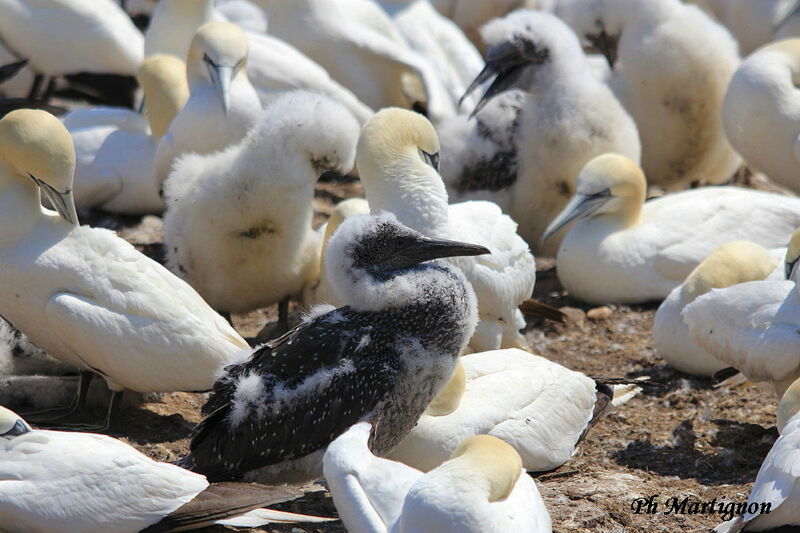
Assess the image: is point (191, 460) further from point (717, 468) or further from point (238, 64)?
point (238, 64)

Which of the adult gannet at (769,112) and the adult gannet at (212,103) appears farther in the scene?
the adult gannet at (769,112)

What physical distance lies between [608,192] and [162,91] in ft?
7.75

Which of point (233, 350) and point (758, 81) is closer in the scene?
point (233, 350)

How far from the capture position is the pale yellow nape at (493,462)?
343cm

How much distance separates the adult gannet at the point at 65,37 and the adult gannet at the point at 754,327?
4.55 meters

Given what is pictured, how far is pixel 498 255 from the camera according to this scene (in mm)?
5445

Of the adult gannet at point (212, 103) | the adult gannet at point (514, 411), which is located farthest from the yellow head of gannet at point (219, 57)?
the adult gannet at point (514, 411)

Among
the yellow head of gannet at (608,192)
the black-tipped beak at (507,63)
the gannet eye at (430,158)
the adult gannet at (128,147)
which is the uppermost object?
the gannet eye at (430,158)

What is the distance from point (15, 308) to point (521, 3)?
714cm

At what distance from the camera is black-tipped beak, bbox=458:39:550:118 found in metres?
7.09

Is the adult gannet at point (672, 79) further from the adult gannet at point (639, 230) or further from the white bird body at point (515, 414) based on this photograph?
the white bird body at point (515, 414)

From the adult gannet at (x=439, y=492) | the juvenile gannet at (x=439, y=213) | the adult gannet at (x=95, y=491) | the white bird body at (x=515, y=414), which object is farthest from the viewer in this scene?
the juvenile gannet at (x=439, y=213)

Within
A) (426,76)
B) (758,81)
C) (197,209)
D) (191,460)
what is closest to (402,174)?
(197,209)

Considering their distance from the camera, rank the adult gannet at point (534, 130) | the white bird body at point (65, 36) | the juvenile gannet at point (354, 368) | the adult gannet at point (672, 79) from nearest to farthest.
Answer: the juvenile gannet at point (354, 368), the adult gannet at point (534, 130), the adult gannet at point (672, 79), the white bird body at point (65, 36)
